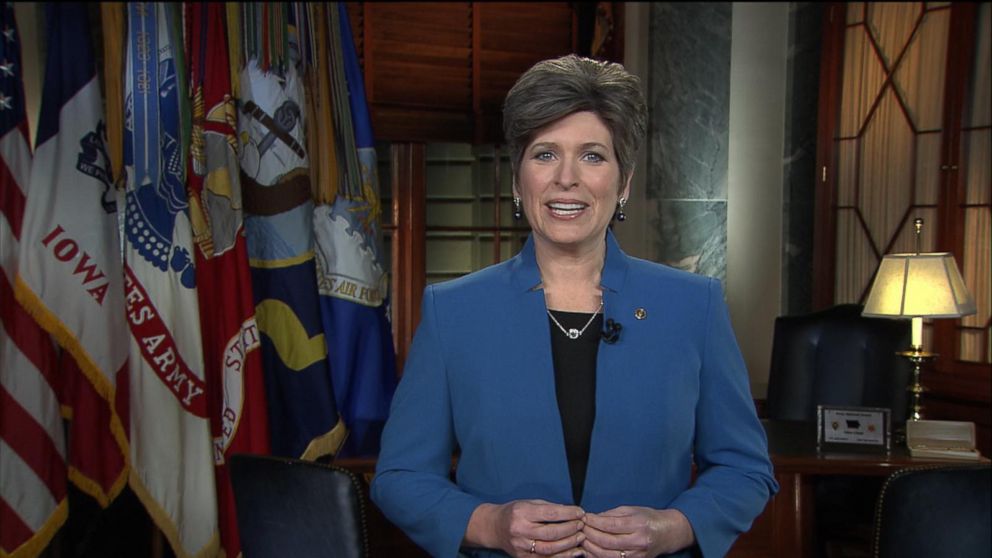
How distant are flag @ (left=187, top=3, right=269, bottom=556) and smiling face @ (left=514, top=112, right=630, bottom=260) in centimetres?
173

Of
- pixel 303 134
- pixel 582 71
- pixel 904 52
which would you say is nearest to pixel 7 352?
pixel 303 134

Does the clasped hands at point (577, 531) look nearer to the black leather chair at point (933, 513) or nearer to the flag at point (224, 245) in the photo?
the black leather chair at point (933, 513)

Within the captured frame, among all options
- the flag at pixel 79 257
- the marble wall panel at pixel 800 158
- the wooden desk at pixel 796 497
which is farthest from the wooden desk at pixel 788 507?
the marble wall panel at pixel 800 158

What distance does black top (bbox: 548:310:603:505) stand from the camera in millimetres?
1309

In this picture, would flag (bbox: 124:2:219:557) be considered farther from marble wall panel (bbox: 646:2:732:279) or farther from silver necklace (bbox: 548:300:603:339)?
marble wall panel (bbox: 646:2:732:279)

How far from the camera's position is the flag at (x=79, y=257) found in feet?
8.73

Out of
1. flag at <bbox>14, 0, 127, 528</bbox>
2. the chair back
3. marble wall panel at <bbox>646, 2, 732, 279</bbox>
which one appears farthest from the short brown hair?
marble wall panel at <bbox>646, 2, 732, 279</bbox>

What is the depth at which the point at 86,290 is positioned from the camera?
270 cm

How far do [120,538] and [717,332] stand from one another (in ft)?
8.57

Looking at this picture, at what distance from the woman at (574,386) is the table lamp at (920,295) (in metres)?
1.75

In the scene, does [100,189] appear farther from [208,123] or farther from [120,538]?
[120,538]

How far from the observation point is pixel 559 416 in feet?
4.21

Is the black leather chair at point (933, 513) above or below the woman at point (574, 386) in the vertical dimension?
below

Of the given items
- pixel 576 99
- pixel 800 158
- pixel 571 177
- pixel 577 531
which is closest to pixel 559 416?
pixel 577 531
